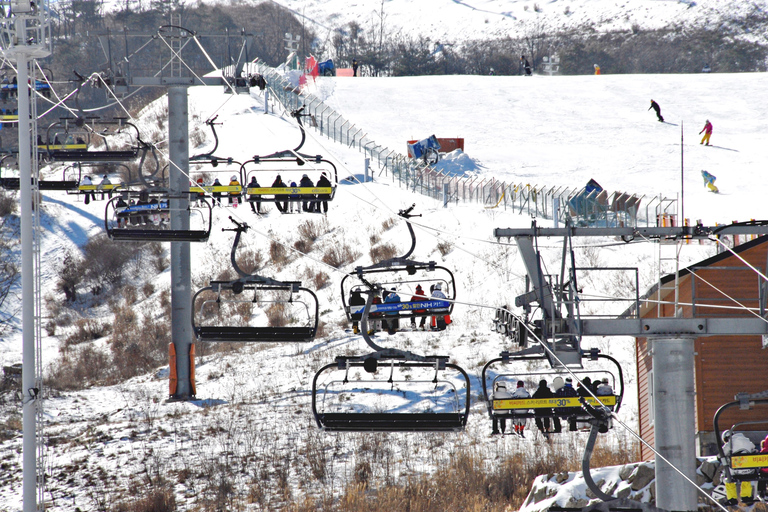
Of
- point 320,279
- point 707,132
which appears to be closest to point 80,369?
point 320,279

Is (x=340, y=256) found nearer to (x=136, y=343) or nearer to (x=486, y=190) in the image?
(x=486, y=190)

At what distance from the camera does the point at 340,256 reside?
33.3m

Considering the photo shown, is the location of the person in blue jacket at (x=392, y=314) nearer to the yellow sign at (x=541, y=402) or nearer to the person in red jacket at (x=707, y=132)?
the yellow sign at (x=541, y=402)

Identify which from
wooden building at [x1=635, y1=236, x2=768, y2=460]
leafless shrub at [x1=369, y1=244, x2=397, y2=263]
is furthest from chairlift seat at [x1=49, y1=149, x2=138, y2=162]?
wooden building at [x1=635, y1=236, x2=768, y2=460]

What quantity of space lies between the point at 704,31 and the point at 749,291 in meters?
101

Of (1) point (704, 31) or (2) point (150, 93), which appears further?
(1) point (704, 31)

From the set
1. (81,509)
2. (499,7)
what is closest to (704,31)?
(499,7)

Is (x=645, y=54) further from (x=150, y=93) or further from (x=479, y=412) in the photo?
(x=479, y=412)

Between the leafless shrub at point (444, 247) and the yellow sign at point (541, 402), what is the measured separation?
1900cm

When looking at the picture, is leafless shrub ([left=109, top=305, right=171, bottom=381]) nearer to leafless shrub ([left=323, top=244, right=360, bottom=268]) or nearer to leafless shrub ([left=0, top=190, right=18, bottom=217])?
leafless shrub ([left=323, top=244, right=360, bottom=268])

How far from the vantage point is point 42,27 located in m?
12.9

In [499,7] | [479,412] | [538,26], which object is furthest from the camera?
[499,7]

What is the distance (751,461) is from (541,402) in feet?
9.65

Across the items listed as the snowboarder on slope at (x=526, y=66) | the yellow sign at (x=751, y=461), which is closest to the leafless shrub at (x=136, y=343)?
the yellow sign at (x=751, y=461)
